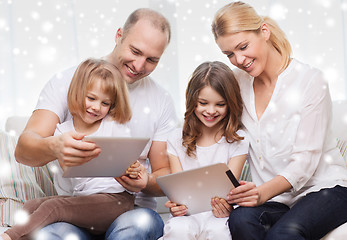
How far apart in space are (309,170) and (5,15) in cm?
194

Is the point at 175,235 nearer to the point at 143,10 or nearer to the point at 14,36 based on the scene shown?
the point at 143,10

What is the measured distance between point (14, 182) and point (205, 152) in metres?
0.79

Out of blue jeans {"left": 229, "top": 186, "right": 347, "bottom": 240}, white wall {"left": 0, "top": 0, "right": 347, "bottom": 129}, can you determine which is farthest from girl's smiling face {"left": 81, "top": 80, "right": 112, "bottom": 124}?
white wall {"left": 0, "top": 0, "right": 347, "bottom": 129}

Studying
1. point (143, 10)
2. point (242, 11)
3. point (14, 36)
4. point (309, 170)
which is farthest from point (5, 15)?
point (309, 170)

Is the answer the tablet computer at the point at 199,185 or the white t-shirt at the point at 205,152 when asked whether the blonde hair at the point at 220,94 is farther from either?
the tablet computer at the point at 199,185

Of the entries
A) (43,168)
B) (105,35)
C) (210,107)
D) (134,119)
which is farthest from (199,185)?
(105,35)

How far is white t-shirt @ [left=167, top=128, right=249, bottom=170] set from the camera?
1772 mm

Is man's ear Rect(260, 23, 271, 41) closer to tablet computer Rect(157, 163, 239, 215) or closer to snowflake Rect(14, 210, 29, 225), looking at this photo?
tablet computer Rect(157, 163, 239, 215)

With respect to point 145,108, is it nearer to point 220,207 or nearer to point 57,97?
point 57,97

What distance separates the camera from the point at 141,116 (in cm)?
186

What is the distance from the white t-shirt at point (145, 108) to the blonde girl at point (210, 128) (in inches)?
3.2

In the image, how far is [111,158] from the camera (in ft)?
4.62

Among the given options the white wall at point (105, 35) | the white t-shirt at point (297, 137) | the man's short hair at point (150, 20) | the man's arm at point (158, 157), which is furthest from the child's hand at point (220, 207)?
the white wall at point (105, 35)

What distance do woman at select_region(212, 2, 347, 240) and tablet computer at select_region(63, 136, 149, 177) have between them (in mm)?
357
